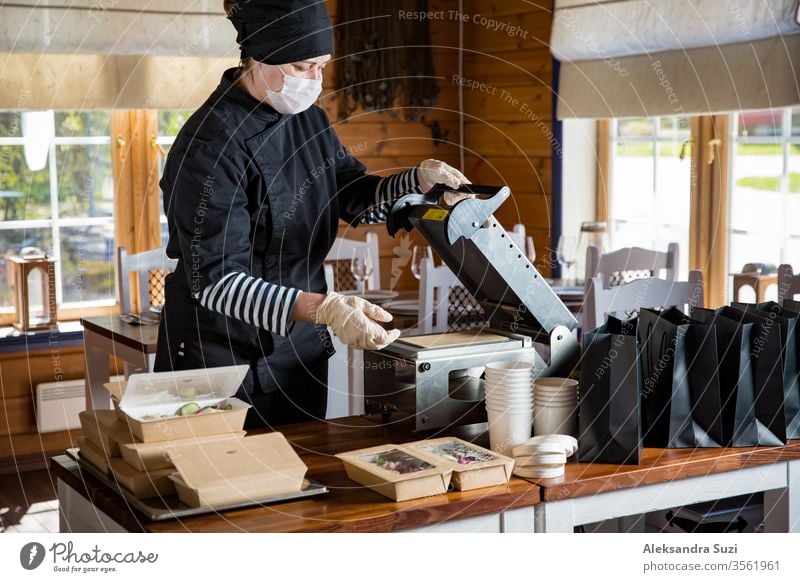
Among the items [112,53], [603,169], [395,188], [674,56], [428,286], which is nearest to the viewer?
[395,188]

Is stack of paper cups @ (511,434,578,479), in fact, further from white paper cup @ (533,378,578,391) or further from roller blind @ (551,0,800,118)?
roller blind @ (551,0,800,118)

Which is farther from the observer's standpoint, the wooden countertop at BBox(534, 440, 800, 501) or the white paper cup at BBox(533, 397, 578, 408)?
the white paper cup at BBox(533, 397, 578, 408)

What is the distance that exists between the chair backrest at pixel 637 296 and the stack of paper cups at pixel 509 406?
136 cm

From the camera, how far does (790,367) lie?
1775 millimetres

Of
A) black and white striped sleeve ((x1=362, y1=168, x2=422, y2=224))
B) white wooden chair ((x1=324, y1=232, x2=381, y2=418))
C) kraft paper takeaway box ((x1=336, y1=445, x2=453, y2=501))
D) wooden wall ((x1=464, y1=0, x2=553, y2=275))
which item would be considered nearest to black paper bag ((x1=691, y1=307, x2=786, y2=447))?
kraft paper takeaway box ((x1=336, y1=445, x2=453, y2=501))

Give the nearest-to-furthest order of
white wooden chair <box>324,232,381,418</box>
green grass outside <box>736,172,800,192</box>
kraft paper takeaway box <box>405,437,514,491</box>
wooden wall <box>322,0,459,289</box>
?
kraft paper takeaway box <box>405,437,514,491</box>
white wooden chair <box>324,232,381,418</box>
green grass outside <box>736,172,800,192</box>
wooden wall <box>322,0,459,289</box>

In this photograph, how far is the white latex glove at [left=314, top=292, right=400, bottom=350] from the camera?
65.6 inches

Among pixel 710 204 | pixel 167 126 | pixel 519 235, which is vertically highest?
pixel 167 126

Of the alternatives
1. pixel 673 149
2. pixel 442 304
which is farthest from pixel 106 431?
pixel 673 149

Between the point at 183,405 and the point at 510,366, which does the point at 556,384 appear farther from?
the point at 183,405

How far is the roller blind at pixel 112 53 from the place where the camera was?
389 cm

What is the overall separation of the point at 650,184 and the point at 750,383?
263 centimetres

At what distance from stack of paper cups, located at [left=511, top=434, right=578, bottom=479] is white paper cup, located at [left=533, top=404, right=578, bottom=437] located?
0.06m

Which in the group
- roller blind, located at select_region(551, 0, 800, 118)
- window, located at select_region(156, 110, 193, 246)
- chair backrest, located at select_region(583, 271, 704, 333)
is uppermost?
roller blind, located at select_region(551, 0, 800, 118)
